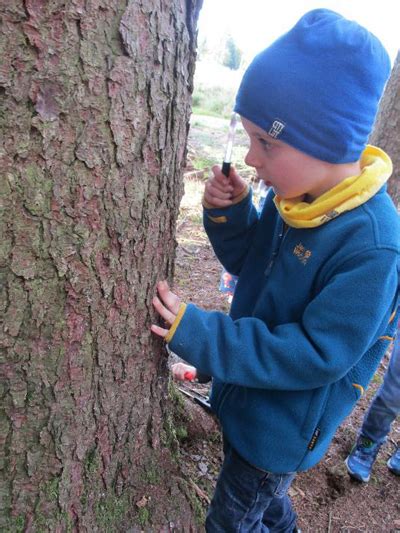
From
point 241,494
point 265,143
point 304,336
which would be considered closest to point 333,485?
point 241,494

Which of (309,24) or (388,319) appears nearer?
(309,24)

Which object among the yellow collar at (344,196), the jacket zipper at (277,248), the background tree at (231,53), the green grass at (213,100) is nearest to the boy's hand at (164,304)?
the jacket zipper at (277,248)

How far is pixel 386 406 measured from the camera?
102 inches

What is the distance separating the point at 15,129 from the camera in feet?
3.27

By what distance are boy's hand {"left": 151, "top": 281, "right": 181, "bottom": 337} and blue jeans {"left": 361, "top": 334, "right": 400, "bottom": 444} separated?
1.69 metres

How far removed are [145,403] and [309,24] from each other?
4.28 ft

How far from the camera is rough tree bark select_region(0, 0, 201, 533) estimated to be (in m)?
1.01

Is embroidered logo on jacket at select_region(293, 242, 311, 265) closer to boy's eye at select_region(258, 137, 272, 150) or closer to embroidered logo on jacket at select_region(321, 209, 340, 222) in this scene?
embroidered logo on jacket at select_region(321, 209, 340, 222)

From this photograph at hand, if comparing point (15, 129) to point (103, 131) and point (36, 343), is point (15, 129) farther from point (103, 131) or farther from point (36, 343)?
point (36, 343)

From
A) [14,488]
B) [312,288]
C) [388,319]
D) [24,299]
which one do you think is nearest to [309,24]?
[312,288]

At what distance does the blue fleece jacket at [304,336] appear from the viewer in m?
1.21

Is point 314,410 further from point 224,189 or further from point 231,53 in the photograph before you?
point 231,53

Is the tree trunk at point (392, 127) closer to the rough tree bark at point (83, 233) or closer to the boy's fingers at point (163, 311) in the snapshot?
the rough tree bark at point (83, 233)

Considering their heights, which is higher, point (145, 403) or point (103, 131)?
point (103, 131)
